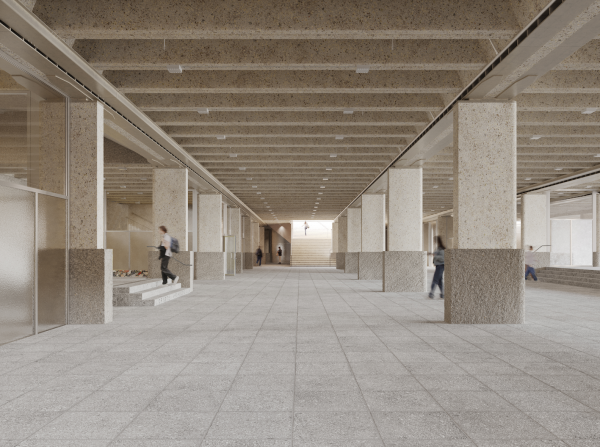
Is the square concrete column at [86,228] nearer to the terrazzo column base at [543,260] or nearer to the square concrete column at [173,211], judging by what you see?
the square concrete column at [173,211]

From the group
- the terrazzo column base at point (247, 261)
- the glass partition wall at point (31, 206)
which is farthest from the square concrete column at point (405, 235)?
the terrazzo column base at point (247, 261)

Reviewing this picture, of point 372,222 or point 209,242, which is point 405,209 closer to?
point 372,222

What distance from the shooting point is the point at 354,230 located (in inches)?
1128

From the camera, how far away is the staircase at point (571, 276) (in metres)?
17.8

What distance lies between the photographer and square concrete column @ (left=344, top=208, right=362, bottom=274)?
2792 cm

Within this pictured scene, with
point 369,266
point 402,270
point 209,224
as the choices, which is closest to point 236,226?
point 209,224

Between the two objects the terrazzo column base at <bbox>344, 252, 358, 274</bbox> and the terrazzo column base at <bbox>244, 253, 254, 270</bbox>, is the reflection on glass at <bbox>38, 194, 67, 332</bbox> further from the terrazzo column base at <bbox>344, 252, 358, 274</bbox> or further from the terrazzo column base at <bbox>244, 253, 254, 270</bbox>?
the terrazzo column base at <bbox>244, 253, 254, 270</bbox>

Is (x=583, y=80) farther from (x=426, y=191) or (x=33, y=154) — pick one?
(x=426, y=191)

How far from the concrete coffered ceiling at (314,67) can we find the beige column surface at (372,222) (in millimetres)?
7461

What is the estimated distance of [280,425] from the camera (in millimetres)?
3439

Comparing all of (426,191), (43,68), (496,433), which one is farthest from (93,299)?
(426,191)

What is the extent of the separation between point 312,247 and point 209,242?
80.0 feet

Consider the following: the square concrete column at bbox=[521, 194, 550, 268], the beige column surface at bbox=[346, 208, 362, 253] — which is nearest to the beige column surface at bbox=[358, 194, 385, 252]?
the beige column surface at bbox=[346, 208, 362, 253]

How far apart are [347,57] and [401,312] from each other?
5236 mm
